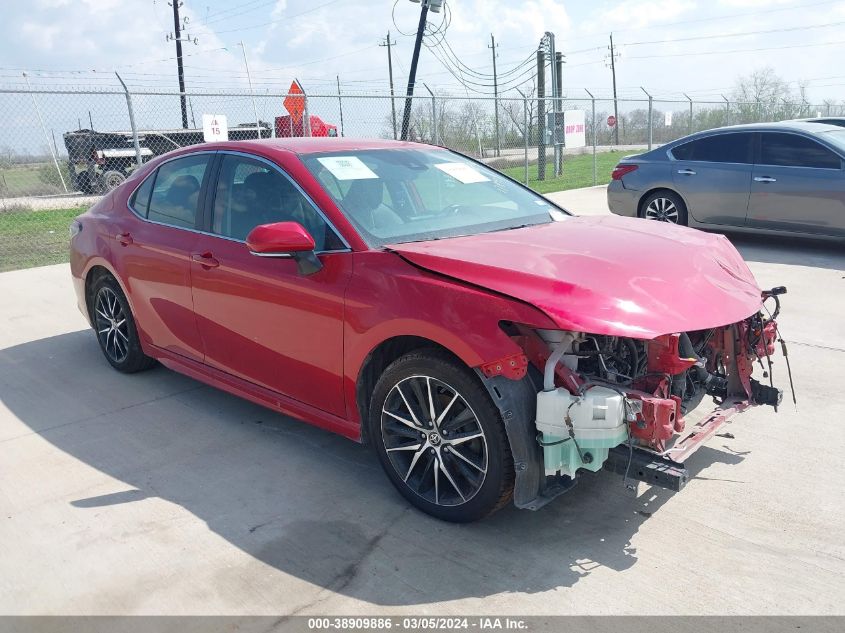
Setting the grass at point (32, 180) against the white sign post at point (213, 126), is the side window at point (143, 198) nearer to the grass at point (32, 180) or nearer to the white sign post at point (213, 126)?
the white sign post at point (213, 126)

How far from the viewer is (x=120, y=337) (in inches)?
214

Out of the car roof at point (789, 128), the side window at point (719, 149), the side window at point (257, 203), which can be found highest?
the car roof at point (789, 128)

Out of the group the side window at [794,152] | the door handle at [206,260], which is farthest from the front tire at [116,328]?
the side window at [794,152]

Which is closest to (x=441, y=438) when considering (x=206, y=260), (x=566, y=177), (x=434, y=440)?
(x=434, y=440)

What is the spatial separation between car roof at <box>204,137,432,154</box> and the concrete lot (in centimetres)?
164

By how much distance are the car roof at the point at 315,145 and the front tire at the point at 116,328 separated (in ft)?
4.62

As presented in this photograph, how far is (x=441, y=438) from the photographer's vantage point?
3.31 m

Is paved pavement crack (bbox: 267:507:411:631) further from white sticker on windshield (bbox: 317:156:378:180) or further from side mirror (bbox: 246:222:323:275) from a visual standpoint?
white sticker on windshield (bbox: 317:156:378:180)

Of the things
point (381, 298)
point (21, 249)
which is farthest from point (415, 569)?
point (21, 249)

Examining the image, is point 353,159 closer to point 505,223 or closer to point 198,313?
point 505,223

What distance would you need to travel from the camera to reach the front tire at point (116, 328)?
529 centimetres

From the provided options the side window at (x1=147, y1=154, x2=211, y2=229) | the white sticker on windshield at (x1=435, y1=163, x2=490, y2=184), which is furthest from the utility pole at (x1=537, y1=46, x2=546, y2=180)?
the side window at (x1=147, y1=154, x2=211, y2=229)

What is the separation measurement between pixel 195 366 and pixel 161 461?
2.39 feet

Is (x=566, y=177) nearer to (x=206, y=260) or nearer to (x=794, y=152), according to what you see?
(x=794, y=152)
